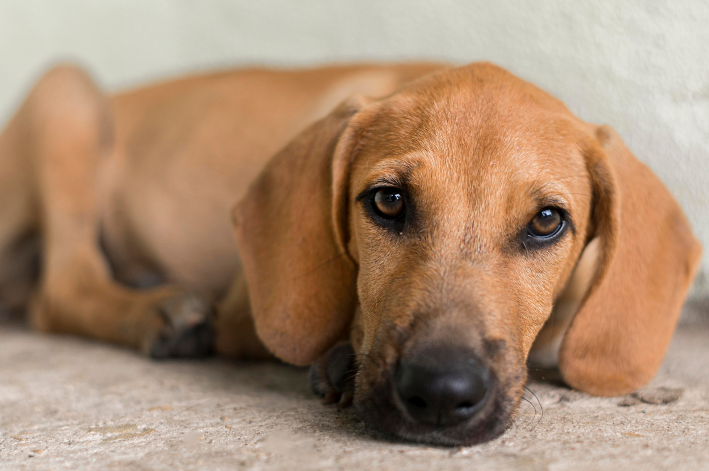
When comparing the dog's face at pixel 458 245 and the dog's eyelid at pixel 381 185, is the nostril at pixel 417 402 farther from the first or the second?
the dog's eyelid at pixel 381 185

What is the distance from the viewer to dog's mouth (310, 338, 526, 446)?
174 cm

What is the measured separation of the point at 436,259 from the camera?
2.15 metres

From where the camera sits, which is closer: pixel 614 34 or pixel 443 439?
pixel 443 439

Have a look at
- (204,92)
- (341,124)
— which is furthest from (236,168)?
(341,124)

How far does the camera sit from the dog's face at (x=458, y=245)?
71.7 inches

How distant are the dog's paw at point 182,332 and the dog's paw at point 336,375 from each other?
3.06 feet

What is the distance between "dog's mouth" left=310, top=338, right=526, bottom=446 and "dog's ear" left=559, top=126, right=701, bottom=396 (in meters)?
0.66

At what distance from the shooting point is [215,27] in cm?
561

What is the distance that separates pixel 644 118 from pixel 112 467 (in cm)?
302

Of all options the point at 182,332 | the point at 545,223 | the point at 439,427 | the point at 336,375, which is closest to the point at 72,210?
the point at 182,332

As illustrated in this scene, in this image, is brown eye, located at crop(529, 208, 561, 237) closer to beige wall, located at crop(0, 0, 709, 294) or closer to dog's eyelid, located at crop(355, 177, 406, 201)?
dog's eyelid, located at crop(355, 177, 406, 201)

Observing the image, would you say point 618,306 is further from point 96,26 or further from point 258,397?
point 96,26

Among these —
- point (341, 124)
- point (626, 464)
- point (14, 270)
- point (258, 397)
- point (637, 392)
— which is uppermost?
point (341, 124)

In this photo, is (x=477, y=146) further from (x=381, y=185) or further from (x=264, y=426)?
(x=264, y=426)
